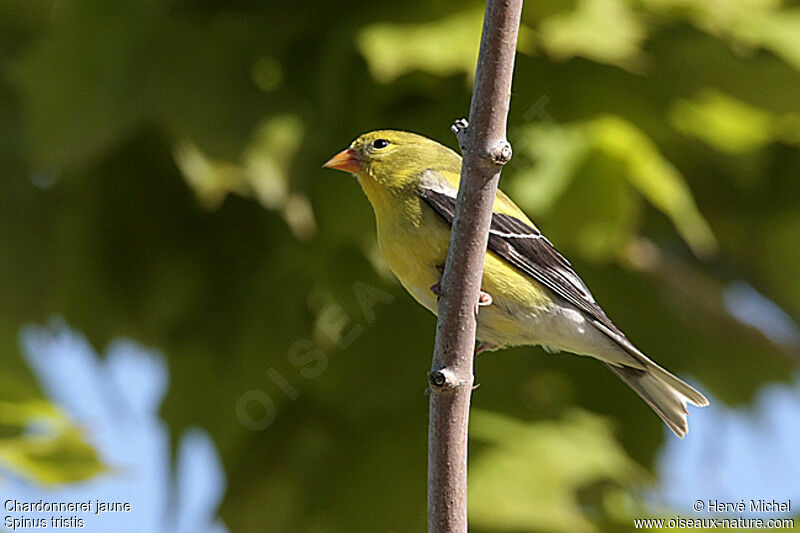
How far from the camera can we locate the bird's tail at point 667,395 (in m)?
1.38

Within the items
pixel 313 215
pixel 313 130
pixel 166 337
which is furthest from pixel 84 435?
pixel 313 130

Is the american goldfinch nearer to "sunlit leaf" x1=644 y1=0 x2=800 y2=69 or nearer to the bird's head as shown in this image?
the bird's head

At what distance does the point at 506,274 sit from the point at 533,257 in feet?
0.15

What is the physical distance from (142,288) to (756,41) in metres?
1.90

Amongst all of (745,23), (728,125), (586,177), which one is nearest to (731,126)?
(728,125)

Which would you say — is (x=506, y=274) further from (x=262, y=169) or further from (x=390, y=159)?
(x=262, y=169)

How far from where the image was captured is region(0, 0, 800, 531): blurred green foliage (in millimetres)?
2570

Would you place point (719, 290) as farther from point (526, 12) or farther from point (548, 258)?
point (548, 258)

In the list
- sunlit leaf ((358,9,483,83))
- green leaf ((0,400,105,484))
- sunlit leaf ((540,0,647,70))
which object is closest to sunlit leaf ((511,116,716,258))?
sunlit leaf ((540,0,647,70))

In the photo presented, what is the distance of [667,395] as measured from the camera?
1.42 metres

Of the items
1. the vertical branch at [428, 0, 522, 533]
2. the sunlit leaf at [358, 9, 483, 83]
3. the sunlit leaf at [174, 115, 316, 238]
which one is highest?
the sunlit leaf at [358, 9, 483, 83]

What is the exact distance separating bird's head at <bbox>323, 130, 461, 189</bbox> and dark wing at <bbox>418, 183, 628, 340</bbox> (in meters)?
0.06

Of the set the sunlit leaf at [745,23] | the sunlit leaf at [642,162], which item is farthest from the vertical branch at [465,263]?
the sunlit leaf at [745,23]

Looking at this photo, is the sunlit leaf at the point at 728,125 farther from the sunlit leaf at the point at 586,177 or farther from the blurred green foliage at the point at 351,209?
the sunlit leaf at the point at 586,177
